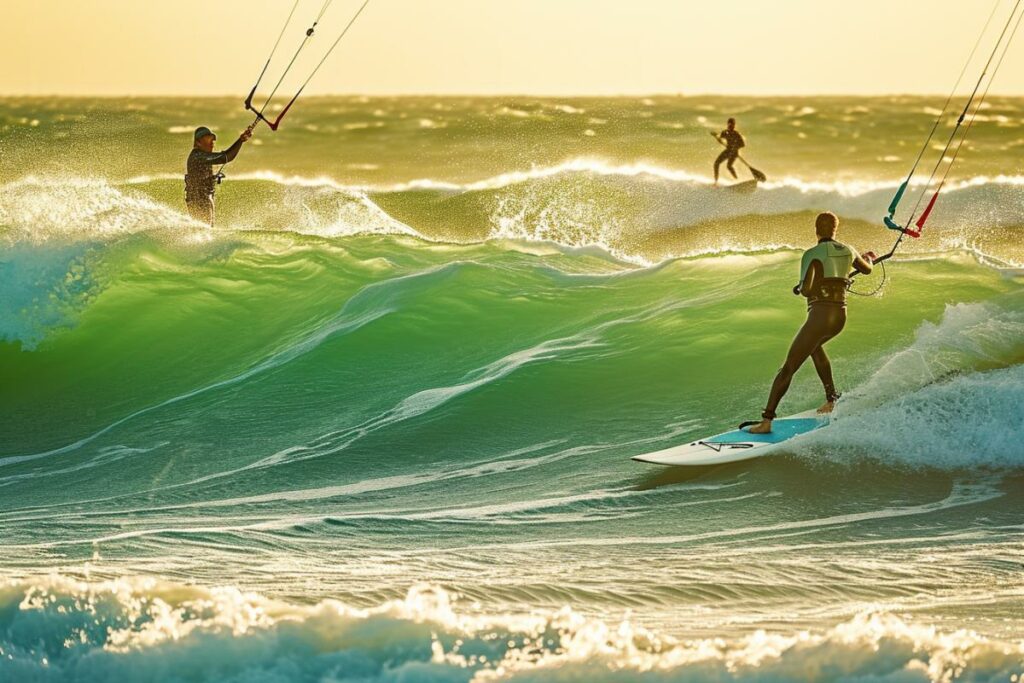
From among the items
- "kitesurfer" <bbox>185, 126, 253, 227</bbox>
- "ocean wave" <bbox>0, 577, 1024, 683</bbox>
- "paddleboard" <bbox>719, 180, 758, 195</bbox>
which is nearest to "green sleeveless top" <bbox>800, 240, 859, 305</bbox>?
"ocean wave" <bbox>0, 577, 1024, 683</bbox>

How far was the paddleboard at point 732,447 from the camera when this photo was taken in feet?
27.0

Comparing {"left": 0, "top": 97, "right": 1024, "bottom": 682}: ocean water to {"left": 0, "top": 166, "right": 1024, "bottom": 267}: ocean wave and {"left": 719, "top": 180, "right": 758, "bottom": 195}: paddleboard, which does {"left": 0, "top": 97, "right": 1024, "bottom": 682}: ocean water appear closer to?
{"left": 0, "top": 166, "right": 1024, "bottom": 267}: ocean wave

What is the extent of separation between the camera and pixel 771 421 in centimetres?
851

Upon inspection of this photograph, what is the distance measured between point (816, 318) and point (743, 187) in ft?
45.6

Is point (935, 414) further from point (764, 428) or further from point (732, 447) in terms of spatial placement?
point (732, 447)

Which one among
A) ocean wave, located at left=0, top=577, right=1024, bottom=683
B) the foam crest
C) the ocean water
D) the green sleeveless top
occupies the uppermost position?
the foam crest

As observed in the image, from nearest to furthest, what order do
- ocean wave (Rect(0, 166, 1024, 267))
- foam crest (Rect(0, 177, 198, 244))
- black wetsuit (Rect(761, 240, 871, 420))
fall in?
black wetsuit (Rect(761, 240, 871, 420)) → foam crest (Rect(0, 177, 198, 244)) → ocean wave (Rect(0, 166, 1024, 267))

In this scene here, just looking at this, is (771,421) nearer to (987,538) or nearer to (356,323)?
(987,538)

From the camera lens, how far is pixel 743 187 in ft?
72.0

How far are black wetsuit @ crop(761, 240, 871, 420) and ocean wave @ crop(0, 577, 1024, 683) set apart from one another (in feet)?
9.16

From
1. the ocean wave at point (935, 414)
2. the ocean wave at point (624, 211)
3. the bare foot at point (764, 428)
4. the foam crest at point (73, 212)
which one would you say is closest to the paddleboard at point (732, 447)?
the bare foot at point (764, 428)

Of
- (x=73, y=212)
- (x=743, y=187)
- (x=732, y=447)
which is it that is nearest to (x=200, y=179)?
(x=73, y=212)

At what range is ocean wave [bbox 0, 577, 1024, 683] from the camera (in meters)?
5.11

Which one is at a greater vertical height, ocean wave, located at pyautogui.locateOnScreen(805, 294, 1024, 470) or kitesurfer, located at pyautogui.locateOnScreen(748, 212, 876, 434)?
kitesurfer, located at pyautogui.locateOnScreen(748, 212, 876, 434)
